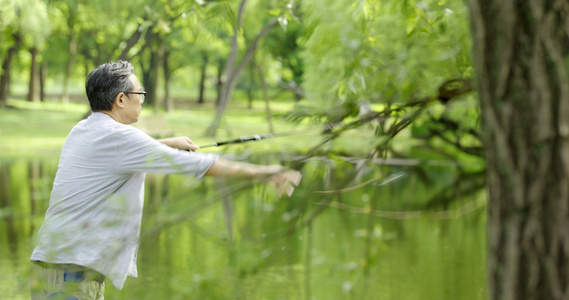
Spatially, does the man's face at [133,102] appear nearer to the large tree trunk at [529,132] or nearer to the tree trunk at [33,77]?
the large tree trunk at [529,132]

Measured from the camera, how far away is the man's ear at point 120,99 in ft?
8.77

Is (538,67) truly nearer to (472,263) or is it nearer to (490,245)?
(490,245)

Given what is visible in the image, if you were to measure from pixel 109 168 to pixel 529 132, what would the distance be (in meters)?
1.58

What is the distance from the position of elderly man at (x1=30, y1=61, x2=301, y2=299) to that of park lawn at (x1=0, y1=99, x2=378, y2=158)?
0.13 meters

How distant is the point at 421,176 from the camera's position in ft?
41.4

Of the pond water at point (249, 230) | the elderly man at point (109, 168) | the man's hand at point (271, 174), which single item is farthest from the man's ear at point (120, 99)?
the man's hand at point (271, 174)

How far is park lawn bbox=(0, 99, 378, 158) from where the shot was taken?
220 cm

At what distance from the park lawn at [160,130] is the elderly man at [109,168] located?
0.13 meters

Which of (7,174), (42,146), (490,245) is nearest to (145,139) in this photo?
(490,245)

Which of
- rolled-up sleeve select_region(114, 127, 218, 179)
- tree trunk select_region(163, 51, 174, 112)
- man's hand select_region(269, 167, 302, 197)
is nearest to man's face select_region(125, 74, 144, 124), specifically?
rolled-up sleeve select_region(114, 127, 218, 179)

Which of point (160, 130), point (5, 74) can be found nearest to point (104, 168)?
point (160, 130)

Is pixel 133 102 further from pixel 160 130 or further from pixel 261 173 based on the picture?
pixel 261 173

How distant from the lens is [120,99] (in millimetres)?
2695

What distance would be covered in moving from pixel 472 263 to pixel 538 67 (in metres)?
8.37
